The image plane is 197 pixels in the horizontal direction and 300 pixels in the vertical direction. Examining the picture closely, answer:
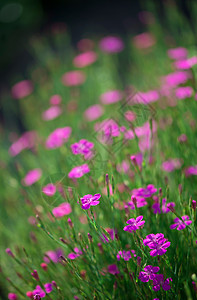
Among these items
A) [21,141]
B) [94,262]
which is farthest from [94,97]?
[94,262]

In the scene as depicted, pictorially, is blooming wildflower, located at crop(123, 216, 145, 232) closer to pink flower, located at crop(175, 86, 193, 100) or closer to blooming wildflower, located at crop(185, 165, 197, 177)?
blooming wildflower, located at crop(185, 165, 197, 177)

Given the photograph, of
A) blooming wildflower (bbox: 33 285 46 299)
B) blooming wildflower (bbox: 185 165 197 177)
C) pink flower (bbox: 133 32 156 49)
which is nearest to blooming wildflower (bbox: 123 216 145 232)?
blooming wildflower (bbox: 33 285 46 299)

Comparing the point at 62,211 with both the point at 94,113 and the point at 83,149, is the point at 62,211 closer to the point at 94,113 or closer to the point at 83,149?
the point at 83,149

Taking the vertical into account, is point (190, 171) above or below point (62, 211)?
below

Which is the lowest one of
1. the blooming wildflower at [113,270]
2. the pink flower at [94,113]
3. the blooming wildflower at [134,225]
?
the blooming wildflower at [113,270]

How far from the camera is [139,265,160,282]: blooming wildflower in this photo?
3.59ft

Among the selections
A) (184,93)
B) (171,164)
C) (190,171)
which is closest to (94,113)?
(184,93)

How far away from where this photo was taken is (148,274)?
111 centimetres

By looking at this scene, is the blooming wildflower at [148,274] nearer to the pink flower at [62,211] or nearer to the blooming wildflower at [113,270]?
the blooming wildflower at [113,270]

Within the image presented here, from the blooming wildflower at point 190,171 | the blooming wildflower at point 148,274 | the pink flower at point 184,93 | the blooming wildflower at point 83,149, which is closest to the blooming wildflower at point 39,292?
the blooming wildflower at point 148,274

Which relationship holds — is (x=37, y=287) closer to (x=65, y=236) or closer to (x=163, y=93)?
(x=65, y=236)

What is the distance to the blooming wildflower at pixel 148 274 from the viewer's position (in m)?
1.09

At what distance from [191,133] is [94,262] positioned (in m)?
0.89

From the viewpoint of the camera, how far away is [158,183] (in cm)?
147
